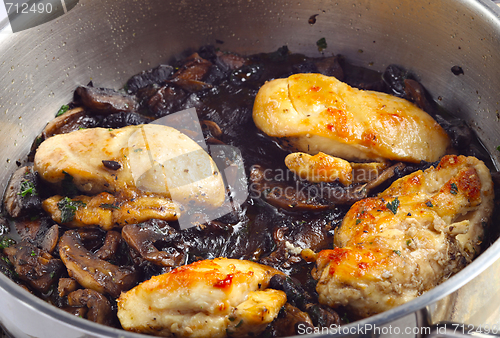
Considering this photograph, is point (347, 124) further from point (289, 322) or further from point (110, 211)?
point (110, 211)

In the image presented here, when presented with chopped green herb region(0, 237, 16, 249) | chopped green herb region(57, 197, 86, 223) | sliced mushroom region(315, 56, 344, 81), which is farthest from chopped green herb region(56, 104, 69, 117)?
sliced mushroom region(315, 56, 344, 81)

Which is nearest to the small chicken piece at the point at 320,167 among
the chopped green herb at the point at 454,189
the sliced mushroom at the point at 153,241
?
the chopped green herb at the point at 454,189

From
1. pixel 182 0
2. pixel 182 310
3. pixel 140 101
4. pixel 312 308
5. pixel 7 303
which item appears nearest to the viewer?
pixel 7 303

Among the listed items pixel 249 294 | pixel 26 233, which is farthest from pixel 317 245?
pixel 26 233

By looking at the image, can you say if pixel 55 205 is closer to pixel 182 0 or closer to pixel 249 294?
pixel 249 294

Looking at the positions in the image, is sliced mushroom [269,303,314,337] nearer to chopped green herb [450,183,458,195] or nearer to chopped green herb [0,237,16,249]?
chopped green herb [450,183,458,195]

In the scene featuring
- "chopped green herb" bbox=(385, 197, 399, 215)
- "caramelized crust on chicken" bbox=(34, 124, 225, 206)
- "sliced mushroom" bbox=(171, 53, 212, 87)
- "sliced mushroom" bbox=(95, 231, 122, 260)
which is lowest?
"sliced mushroom" bbox=(95, 231, 122, 260)

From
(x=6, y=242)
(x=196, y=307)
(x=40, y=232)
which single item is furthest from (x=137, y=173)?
(x=196, y=307)
